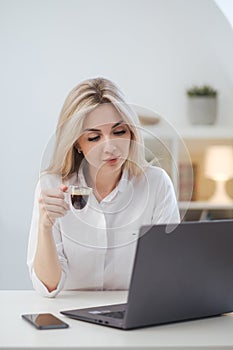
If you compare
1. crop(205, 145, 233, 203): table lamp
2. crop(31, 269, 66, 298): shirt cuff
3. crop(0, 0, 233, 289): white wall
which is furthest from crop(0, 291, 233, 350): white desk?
crop(205, 145, 233, 203): table lamp

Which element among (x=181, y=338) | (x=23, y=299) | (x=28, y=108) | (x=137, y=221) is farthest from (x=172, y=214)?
(x=28, y=108)

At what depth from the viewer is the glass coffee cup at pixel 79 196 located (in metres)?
1.96

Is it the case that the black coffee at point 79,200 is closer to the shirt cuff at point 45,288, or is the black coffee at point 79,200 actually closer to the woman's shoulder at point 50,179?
the woman's shoulder at point 50,179

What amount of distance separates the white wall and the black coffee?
7.32 ft

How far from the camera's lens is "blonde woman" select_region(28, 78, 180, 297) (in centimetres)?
193

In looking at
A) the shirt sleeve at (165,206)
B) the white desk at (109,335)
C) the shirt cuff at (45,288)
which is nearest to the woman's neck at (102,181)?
the shirt sleeve at (165,206)

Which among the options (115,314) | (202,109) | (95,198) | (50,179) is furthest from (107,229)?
(202,109)

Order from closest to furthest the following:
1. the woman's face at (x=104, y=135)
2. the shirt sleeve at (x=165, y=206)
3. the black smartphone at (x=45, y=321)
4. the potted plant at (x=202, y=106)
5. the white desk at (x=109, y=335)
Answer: the white desk at (x=109, y=335)
the black smartphone at (x=45, y=321)
the woman's face at (x=104, y=135)
the shirt sleeve at (x=165, y=206)
the potted plant at (x=202, y=106)

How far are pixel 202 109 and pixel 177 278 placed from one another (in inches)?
104

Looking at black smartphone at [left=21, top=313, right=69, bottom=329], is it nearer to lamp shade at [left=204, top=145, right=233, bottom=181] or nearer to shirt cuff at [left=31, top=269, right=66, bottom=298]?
shirt cuff at [left=31, top=269, right=66, bottom=298]

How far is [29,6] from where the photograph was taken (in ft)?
13.7

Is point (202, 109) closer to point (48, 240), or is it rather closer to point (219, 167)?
point (219, 167)

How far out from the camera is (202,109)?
13.7 ft

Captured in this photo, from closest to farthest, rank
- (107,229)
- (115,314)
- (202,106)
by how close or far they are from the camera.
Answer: (115,314) → (107,229) → (202,106)
